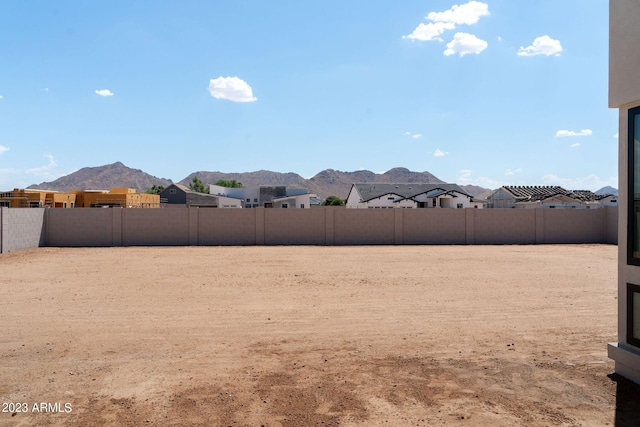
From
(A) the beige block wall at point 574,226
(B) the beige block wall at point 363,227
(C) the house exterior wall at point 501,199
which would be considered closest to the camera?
(B) the beige block wall at point 363,227

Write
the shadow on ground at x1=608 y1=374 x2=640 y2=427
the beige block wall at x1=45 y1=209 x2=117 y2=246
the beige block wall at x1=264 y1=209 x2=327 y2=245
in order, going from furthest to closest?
1. the beige block wall at x1=264 y1=209 x2=327 y2=245
2. the beige block wall at x1=45 y1=209 x2=117 y2=246
3. the shadow on ground at x1=608 y1=374 x2=640 y2=427

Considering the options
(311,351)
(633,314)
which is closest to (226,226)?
(311,351)

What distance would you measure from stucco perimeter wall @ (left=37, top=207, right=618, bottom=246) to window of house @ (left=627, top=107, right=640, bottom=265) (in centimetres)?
2156

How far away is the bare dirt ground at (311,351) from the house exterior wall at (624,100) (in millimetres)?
336

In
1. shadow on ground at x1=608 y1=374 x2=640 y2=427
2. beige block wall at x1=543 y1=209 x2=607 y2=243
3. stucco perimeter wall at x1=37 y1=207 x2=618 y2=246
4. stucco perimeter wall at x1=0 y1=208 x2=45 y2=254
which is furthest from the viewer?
beige block wall at x1=543 y1=209 x2=607 y2=243

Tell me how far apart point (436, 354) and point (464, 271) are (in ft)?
31.1

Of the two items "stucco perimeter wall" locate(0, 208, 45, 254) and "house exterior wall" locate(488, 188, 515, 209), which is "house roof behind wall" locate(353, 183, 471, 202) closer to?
"house exterior wall" locate(488, 188, 515, 209)

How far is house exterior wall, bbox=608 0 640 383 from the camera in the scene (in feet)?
17.8

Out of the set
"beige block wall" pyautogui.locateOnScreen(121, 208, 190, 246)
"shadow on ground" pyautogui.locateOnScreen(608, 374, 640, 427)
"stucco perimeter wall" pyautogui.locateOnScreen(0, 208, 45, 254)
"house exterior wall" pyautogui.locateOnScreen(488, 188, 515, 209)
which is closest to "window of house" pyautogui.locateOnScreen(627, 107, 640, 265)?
"shadow on ground" pyautogui.locateOnScreen(608, 374, 640, 427)

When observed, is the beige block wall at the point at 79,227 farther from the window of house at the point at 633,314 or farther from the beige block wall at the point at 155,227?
the window of house at the point at 633,314

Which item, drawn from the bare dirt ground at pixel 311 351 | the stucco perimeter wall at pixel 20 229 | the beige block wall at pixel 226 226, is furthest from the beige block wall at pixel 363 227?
the stucco perimeter wall at pixel 20 229

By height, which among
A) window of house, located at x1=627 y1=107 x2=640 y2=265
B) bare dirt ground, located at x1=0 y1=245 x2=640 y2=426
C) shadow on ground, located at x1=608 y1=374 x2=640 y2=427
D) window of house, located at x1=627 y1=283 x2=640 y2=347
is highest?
window of house, located at x1=627 y1=107 x2=640 y2=265

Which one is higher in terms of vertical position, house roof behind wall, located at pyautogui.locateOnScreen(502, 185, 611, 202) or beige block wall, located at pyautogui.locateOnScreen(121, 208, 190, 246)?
house roof behind wall, located at pyautogui.locateOnScreen(502, 185, 611, 202)

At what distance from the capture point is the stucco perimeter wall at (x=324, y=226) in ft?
83.8
